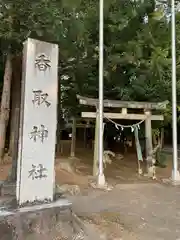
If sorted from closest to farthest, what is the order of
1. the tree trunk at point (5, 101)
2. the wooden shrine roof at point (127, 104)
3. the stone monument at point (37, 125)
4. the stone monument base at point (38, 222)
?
the stone monument base at point (38, 222) → the stone monument at point (37, 125) → the wooden shrine roof at point (127, 104) → the tree trunk at point (5, 101)

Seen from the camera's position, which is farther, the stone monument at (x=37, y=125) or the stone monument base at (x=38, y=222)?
the stone monument at (x=37, y=125)

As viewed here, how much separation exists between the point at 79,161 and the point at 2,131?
11.6ft

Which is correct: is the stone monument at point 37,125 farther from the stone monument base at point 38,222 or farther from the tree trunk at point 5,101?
the tree trunk at point 5,101

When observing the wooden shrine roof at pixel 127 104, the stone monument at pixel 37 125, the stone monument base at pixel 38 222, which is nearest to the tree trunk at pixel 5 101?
the wooden shrine roof at pixel 127 104

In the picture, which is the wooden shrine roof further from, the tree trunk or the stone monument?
the stone monument

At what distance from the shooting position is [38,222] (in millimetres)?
4270

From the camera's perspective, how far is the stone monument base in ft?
13.3

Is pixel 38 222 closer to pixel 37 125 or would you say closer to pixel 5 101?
pixel 37 125

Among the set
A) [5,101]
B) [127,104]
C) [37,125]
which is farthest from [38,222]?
[5,101]

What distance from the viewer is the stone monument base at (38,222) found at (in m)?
4.05

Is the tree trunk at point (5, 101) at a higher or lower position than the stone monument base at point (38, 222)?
higher

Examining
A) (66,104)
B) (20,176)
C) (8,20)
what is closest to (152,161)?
(66,104)

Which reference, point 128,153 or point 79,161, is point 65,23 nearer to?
point 79,161

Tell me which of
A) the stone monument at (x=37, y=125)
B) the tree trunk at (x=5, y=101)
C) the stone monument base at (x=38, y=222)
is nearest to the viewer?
the stone monument base at (x=38, y=222)
